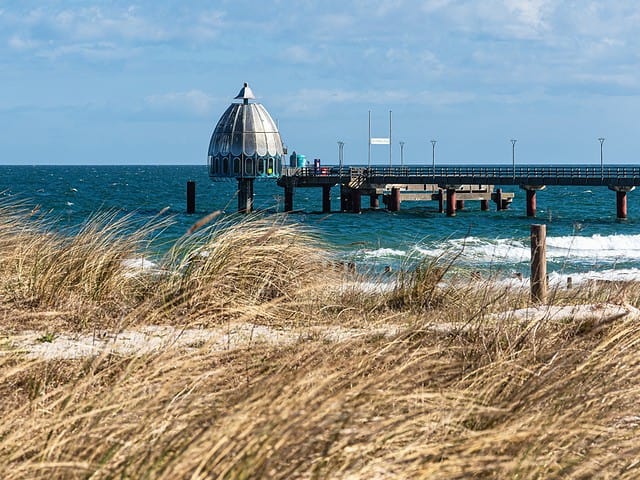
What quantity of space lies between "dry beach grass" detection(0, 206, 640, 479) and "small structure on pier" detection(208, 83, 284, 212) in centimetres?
4508

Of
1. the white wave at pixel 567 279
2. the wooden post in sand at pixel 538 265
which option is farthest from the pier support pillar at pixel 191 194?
the wooden post in sand at pixel 538 265

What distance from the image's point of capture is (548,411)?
163 inches

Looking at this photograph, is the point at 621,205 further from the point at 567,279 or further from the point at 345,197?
the point at 567,279

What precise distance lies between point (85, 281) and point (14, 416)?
4.35 metres

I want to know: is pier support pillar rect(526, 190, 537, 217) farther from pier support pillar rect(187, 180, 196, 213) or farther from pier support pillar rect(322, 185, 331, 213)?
pier support pillar rect(187, 180, 196, 213)

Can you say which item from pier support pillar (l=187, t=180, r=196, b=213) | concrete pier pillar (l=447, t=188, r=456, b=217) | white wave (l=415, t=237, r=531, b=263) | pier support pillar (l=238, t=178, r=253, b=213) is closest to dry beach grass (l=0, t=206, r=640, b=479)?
white wave (l=415, t=237, r=531, b=263)

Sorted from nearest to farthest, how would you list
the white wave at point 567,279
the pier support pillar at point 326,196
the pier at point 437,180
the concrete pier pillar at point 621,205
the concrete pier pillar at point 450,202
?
the white wave at point 567,279, the pier at point 437,180, the concrete pier pillar at point 621,205, the concrete pier pillar at point 450,202, the pier support pillar at point 326,196

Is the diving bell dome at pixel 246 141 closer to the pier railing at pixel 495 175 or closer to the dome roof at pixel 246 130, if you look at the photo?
the dome roof at pixel 246 130

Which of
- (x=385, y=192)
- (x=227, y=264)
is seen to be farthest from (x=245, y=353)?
(x=385, y=192)

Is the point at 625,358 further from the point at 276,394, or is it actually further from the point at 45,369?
the point at 45,369

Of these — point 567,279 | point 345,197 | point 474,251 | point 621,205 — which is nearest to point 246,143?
point 345,197

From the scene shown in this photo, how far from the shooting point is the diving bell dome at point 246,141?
52469 millimetres

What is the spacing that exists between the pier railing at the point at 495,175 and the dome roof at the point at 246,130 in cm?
233

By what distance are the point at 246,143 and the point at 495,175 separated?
14.1 metres
